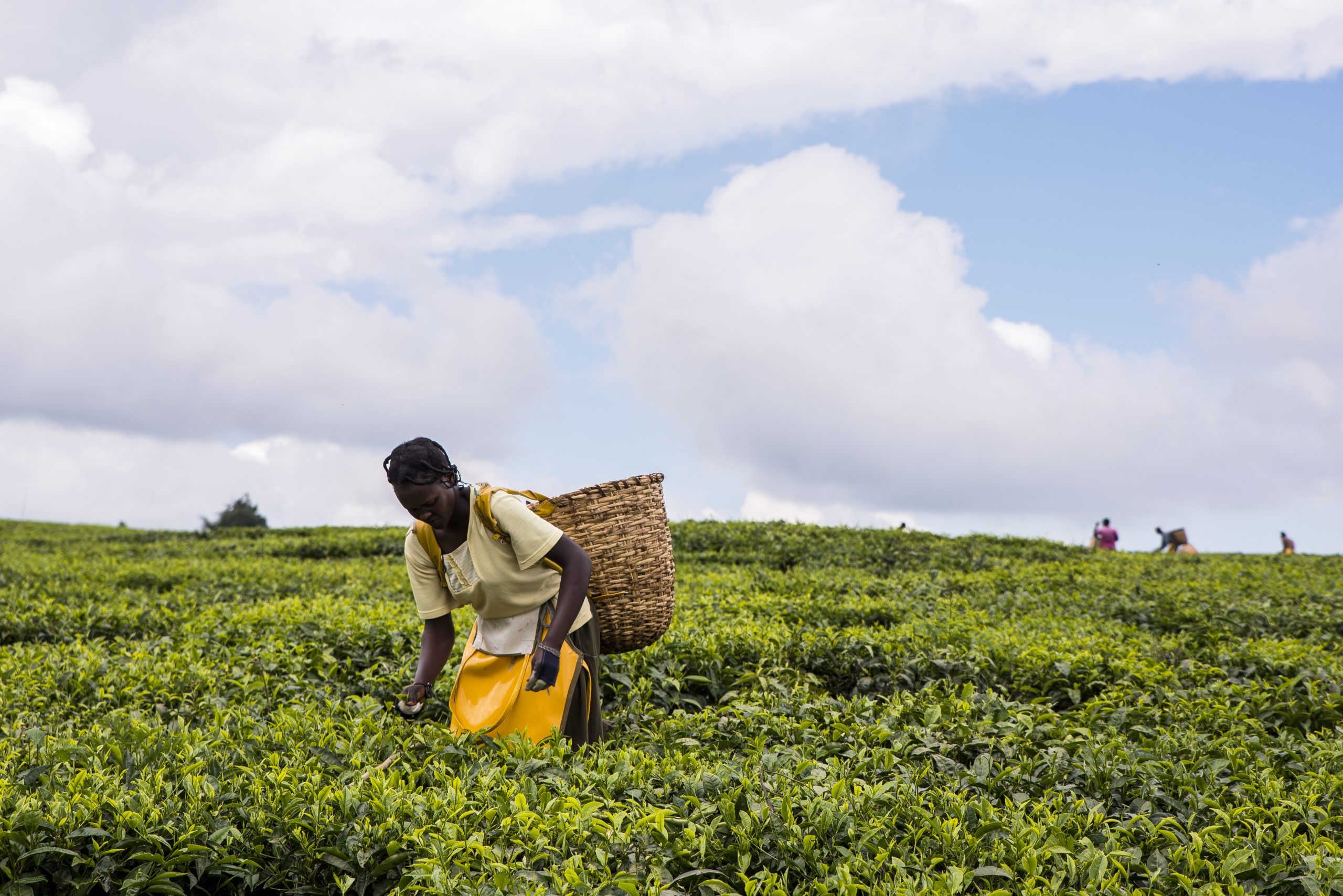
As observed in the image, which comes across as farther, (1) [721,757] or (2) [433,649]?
(1) [721,757]

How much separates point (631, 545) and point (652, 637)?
0.50 meters

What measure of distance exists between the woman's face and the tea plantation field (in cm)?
90

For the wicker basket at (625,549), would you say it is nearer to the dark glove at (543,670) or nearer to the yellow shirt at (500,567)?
the yellow shirt at (500,567)

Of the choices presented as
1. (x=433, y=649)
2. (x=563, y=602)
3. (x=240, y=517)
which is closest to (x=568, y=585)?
(x=563, y=602)

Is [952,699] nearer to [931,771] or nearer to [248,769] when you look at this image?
[931,771]

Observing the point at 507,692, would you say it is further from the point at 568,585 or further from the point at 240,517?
A: the point at 240,517

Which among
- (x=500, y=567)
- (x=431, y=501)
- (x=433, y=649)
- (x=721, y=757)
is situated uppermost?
(x=431, y=501)

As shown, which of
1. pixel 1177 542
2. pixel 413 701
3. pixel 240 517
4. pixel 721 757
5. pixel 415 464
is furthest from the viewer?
pixel 240 517

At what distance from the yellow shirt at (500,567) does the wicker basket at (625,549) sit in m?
0.22

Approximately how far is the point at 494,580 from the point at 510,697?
488 mm

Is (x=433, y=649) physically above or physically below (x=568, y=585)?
below

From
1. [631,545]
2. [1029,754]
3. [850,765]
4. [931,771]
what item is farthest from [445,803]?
[1029,754]

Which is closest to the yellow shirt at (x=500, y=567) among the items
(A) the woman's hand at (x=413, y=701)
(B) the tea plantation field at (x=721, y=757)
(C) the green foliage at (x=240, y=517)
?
(A) the woman's hand at (x=413, y=701)

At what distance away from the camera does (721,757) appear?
423cm
